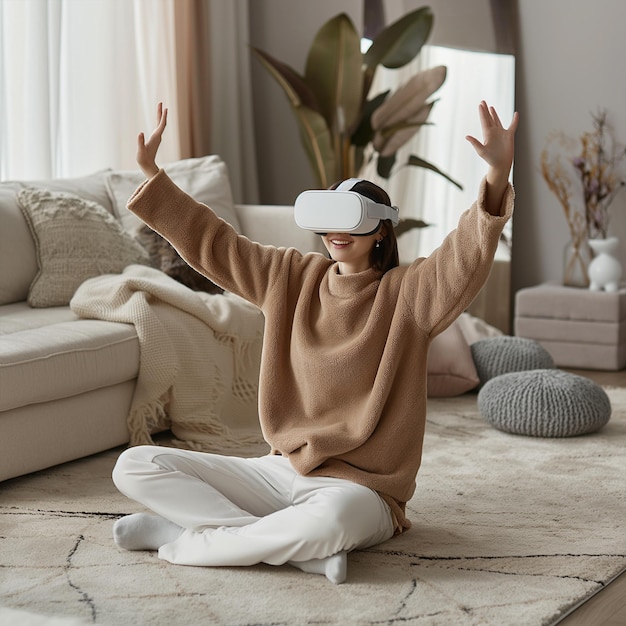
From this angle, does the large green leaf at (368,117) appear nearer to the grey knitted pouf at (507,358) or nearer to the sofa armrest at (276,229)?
the sofa armrest at (276,229)

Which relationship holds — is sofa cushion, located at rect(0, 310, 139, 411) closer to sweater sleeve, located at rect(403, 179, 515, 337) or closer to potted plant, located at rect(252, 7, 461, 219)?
sweater sleeve, located at rect(403, 179, 515, 337)

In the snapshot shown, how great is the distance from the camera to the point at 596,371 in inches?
169

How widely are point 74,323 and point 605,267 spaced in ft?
7.90

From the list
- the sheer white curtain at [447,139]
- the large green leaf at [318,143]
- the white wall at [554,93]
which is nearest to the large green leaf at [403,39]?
the sheer white curtain at [447,139]

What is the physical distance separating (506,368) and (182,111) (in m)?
1.96

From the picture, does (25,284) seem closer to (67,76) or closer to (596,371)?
(67,76)

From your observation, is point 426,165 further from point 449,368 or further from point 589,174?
point 449,368

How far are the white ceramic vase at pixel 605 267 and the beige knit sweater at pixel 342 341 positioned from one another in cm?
250

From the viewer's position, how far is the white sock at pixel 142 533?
2.06 meters

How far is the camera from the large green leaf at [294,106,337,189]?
4.60m

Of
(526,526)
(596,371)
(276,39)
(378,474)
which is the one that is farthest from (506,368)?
(276,39)

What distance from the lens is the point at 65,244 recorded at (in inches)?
129

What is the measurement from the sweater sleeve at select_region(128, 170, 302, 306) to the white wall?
9.51 feet

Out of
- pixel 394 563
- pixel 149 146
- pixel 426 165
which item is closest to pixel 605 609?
pixel 394 563
